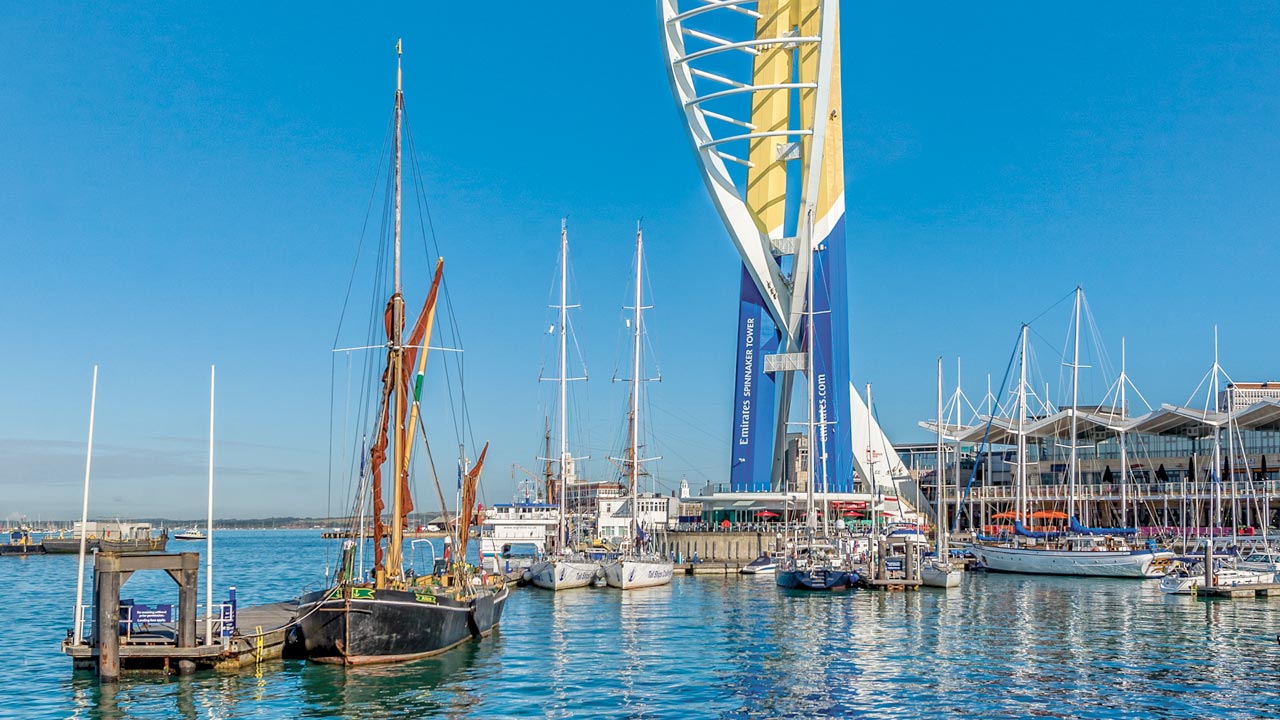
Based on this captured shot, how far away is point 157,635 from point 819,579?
2896cm

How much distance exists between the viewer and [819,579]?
4978 centimetres

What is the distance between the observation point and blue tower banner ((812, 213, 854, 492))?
80.5 meters

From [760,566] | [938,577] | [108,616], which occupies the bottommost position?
[760,566]

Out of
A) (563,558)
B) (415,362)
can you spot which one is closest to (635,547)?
(563,558)

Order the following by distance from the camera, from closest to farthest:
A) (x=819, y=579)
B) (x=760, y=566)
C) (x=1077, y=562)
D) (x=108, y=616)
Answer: (x=108, y=616), (x=819, y=579), (x=1077, y=562), (x=760, y=566)

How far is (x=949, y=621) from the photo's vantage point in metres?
38.7

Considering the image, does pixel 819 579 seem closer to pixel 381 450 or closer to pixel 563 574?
pixel 563 574

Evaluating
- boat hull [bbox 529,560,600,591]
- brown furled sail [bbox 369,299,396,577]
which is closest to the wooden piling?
brown furled sail [bbox 369,299,396,577]

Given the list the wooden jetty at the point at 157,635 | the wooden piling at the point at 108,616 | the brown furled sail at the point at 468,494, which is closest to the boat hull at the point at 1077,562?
the brown furled sail at the point at 468,494

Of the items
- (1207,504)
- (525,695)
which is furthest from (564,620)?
(1207,504)

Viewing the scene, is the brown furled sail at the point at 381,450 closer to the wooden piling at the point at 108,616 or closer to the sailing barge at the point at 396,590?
the sailing barge at the point at 396,590

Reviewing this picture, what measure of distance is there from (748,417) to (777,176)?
1535cm

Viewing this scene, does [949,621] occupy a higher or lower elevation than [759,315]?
lower

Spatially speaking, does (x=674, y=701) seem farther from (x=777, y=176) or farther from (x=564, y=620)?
(x=777, y=176)
